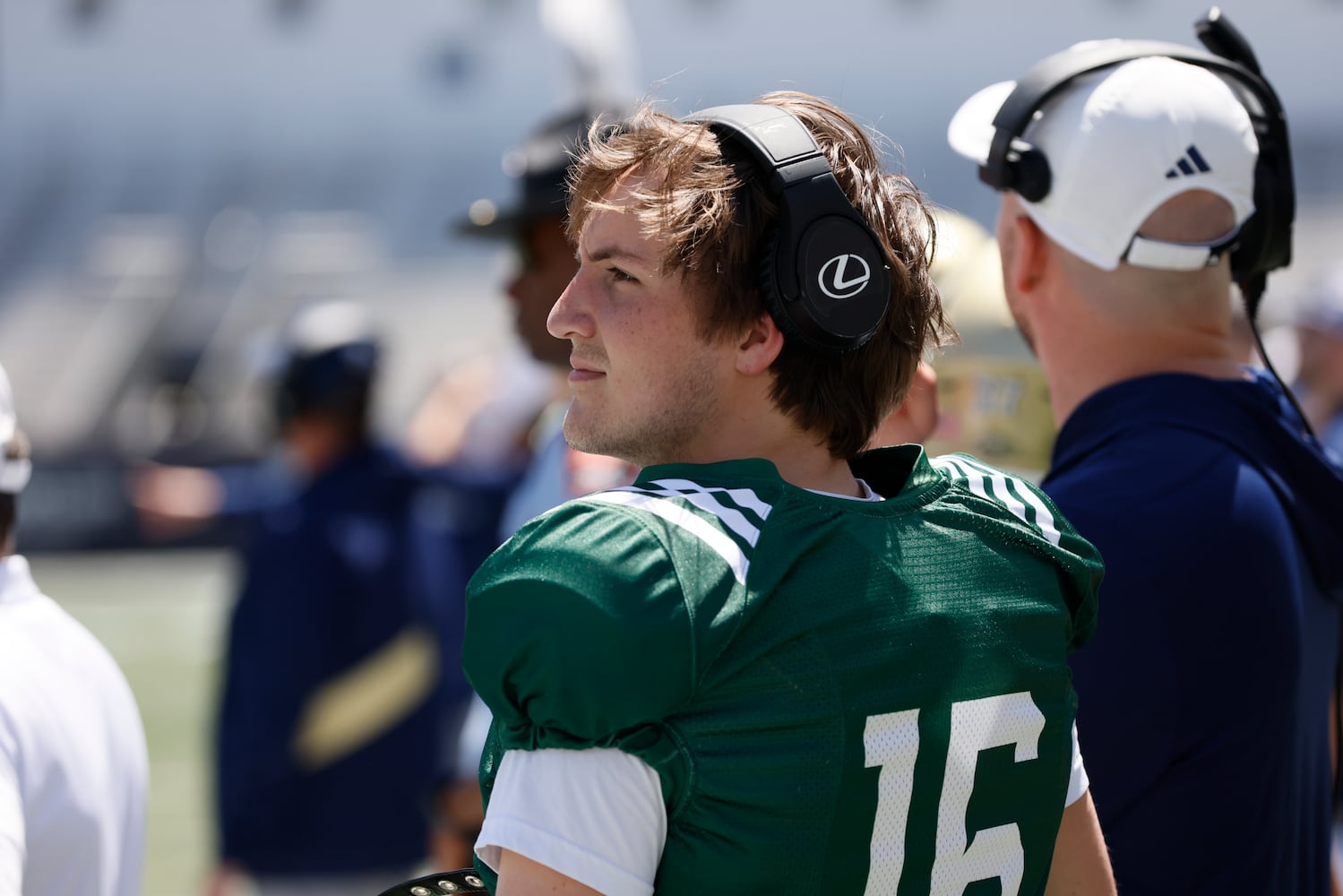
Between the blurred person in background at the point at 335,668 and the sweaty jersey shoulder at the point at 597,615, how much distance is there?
10.0ft

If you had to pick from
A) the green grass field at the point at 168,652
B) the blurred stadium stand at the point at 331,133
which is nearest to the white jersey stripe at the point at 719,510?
the green grass field at the point at 168,652

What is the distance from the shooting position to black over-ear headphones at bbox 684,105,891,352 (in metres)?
1.35

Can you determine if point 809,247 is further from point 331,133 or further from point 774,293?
point 331,133

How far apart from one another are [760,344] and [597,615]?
371 millimetres

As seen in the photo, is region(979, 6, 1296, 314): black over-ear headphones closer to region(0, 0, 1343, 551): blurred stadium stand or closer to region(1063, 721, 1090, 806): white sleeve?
region(1063, 721, 1090, 806): white sleeve

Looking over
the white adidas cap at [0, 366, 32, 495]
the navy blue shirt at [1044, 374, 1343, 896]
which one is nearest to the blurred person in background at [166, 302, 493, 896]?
the white adidas cap at [0, 366, 32, 495]

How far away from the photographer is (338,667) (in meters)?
4.19

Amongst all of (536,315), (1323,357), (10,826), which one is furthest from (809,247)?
(1323,357)

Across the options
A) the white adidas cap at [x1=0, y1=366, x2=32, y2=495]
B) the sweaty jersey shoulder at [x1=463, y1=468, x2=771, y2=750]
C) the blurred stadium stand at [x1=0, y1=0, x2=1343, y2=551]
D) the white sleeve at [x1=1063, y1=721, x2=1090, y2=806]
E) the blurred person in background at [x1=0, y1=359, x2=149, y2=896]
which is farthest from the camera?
the blurred stadium stand at [x1=0, y1=0, x2=1343, y2=551]

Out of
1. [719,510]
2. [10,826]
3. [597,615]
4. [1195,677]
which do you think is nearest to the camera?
[597,615]

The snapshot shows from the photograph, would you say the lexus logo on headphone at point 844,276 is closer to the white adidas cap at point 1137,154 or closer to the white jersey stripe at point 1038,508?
the white jersey stripe at point 1038,508

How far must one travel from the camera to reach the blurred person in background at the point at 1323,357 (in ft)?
17.4

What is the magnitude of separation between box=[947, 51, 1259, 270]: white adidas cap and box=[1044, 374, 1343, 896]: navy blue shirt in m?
0.33

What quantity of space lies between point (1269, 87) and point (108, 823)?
190cm
